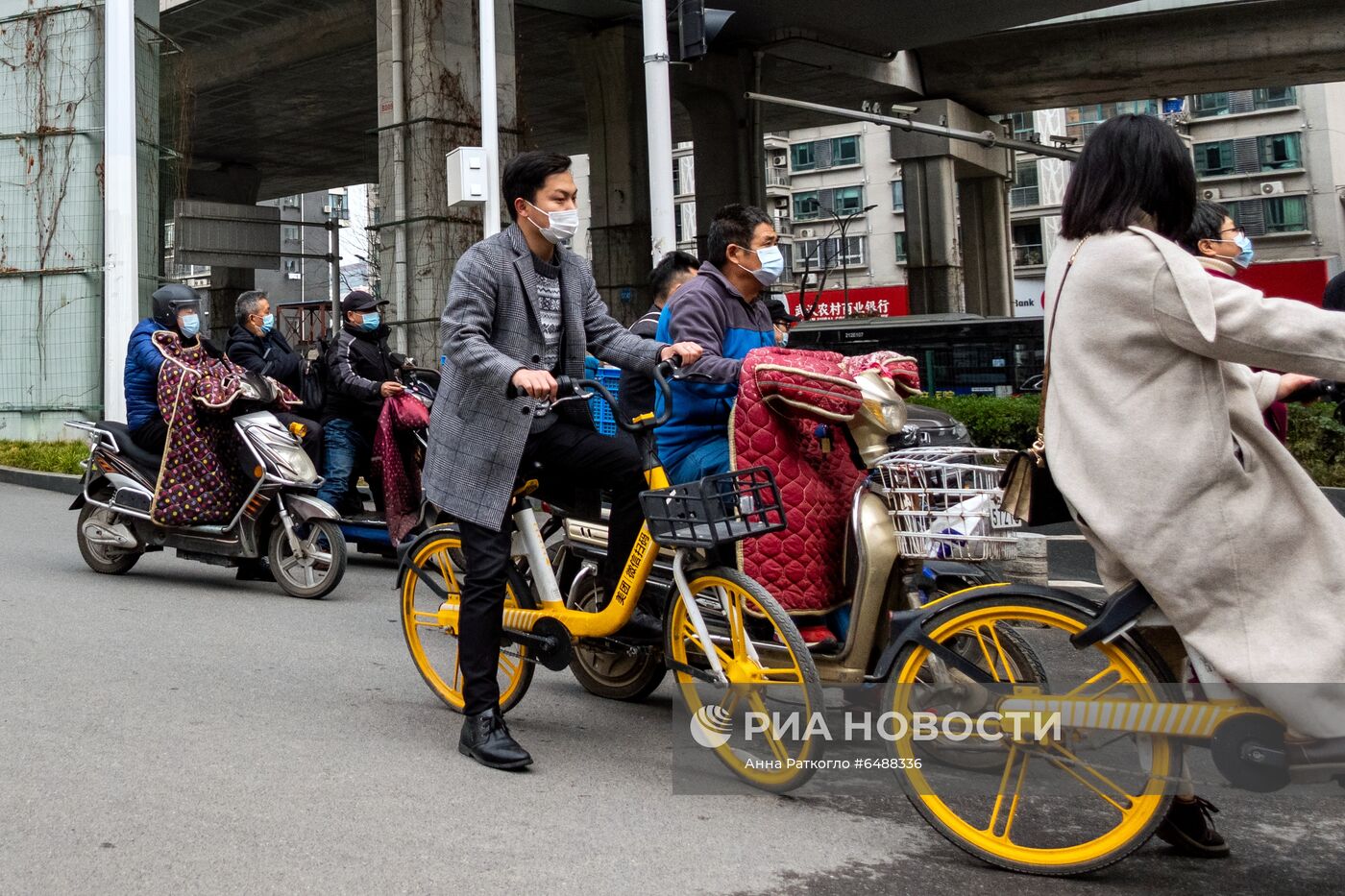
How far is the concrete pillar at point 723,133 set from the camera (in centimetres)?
2819

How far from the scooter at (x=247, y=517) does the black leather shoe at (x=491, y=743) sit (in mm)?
3548

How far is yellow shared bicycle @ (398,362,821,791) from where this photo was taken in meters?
3.94

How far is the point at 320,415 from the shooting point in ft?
31.0

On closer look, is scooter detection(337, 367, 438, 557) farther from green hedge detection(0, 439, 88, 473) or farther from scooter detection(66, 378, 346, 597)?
green hedge detection(0, 439, 88, 473)

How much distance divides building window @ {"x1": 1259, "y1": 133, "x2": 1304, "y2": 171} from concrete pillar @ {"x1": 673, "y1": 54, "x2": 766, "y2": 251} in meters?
36.7

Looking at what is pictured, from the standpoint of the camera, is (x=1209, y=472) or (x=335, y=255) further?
(x=335, y=255)

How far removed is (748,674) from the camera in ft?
13.2

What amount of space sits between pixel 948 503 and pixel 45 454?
13.7 meters

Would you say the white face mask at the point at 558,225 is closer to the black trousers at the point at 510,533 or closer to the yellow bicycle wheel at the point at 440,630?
the black trousers at the point at 510,533

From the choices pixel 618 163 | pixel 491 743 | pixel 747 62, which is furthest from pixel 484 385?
pixel 747 62

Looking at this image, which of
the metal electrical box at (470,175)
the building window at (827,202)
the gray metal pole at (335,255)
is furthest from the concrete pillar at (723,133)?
the building window at (827,202)

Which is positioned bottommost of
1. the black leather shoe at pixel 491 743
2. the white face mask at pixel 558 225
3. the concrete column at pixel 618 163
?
the black leather shoe at pixel 491 743

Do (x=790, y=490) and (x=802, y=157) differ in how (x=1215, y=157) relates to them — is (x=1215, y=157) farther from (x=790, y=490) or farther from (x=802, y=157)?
(x=790, y=490)

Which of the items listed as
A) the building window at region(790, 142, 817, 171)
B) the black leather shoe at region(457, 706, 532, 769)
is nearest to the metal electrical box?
the black leather shoe at region(457, 706, 532, 769)
